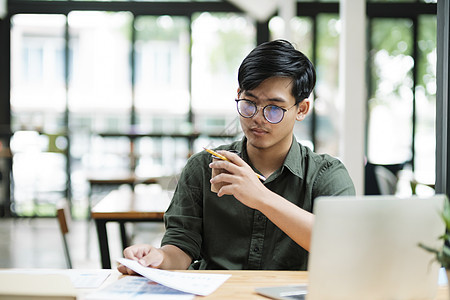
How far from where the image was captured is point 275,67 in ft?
→ 5.88

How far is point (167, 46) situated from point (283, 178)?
23.1ft

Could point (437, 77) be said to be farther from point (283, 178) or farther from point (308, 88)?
point (283, 178)

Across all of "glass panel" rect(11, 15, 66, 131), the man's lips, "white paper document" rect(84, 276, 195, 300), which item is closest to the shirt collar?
the man's lips

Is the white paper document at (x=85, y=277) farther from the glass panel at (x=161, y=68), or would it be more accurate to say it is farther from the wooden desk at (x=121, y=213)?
the glass panel at (x=161, y=68)

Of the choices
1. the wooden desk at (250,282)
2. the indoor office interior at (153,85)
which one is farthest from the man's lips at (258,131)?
the indoor office interior at (153,85)

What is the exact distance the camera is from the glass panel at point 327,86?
8.49 m

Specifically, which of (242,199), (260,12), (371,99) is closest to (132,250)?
(242,199)

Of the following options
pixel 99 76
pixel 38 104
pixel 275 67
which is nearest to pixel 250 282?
pixel 275 67

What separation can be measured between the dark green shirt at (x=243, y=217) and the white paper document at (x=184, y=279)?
28 centimetres

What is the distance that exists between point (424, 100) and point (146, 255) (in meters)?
7.38

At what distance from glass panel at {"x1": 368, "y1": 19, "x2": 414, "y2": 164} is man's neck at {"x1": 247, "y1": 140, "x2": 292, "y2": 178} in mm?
6724

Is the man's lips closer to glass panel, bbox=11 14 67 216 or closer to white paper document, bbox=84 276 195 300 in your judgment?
white paper document, bbox=84 276 195 300

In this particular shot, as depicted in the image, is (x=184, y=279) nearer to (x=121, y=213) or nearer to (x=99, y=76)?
(x=121, y=213)

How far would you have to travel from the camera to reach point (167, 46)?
341 inches
